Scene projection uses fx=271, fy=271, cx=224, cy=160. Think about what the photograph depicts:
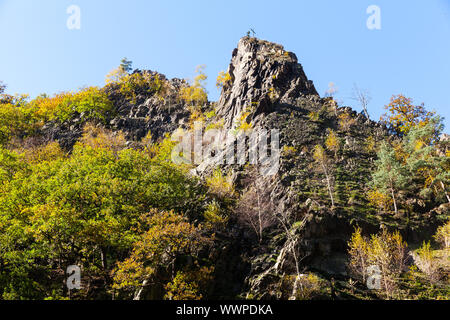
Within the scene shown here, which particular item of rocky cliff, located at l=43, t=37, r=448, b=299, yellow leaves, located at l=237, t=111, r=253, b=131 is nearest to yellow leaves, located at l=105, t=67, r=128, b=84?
rocky cliff, located at l=43, t=37, r=448, b=299

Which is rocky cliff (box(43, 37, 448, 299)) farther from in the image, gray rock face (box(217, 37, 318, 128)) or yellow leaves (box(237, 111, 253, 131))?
yellow leaves (box(237, 111, 253, 131))

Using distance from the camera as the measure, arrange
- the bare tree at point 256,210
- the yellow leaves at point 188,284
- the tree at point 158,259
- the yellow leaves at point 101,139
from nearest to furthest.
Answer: the tree at point 158,259
the yellow leaves at point 188,284
the bare tree at point 256,210
the yellow leaves at point 101,139

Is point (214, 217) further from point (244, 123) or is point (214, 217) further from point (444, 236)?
point (244, 123)

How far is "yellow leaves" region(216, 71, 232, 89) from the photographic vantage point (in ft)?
227

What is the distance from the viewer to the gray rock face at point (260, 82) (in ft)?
187

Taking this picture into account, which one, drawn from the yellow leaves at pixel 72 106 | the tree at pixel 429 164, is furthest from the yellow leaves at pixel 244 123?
the yellow leaves at pixel 72 106

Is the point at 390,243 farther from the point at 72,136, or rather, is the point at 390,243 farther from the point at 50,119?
the point at 50,119

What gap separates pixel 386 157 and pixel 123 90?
71.2 meters

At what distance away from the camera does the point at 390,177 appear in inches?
1344

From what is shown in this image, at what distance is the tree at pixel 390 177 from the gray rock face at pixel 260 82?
24468 millimetres

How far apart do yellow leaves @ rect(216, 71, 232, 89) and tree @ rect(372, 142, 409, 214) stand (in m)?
43.1

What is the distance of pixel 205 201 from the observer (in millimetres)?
31562

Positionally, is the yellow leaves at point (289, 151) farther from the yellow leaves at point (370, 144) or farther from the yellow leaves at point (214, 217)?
the yellow leaves at point (214, 217)
